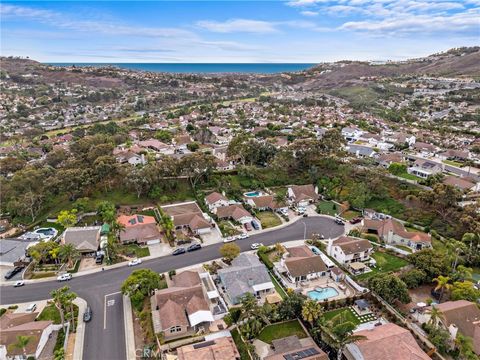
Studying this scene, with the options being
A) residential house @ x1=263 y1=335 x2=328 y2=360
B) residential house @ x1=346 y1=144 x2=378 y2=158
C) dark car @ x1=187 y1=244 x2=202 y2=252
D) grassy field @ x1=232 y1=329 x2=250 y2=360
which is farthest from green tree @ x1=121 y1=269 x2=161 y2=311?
residential house @ x1=346 y1=144 x2=378 y2=158

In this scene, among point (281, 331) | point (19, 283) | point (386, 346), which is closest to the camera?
point (386, 346)

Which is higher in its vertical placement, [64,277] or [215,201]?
[215,201]

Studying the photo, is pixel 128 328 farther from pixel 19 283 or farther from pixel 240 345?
pixel 19 283

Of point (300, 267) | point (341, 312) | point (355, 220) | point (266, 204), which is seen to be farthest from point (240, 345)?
point (355, 220)

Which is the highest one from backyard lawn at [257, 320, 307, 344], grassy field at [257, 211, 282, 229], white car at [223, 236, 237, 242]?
grassy field at [257, 211, 282, 229]

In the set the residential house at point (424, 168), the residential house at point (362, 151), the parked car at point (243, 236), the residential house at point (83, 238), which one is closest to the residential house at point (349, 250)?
the parked car at point (243, 236)

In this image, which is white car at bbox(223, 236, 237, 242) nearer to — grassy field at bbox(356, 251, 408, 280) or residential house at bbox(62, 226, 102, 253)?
grassy field at bbox(356, 251, 408, 280)
